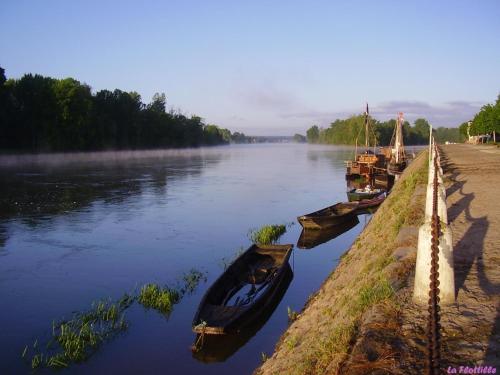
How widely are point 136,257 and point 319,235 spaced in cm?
955

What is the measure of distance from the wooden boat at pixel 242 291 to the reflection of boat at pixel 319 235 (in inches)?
189

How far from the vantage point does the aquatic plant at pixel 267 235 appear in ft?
69.4

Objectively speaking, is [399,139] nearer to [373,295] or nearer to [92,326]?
[92,326]

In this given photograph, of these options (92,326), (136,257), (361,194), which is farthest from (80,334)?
(361,194)

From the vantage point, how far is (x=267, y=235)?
846 inches

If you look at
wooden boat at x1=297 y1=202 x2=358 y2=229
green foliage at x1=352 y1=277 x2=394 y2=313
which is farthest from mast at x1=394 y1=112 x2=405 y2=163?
green foliage at x1=352 y1=277 x2=394 y2=313

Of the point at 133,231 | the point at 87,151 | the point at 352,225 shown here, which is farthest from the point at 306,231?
the point at 87,151

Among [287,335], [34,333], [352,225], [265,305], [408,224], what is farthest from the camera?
[352,225]

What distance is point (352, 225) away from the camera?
25.6 metres

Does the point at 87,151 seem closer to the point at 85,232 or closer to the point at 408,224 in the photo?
the point at 85,232

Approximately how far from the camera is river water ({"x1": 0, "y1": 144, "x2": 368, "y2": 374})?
34.4ft

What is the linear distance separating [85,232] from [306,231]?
1179 centimetres

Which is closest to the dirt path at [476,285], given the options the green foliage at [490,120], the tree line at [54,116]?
the green foliage at [490,120]

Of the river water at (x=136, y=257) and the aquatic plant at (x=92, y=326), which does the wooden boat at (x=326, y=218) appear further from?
the aquatic plant at (x=92, y=326)
